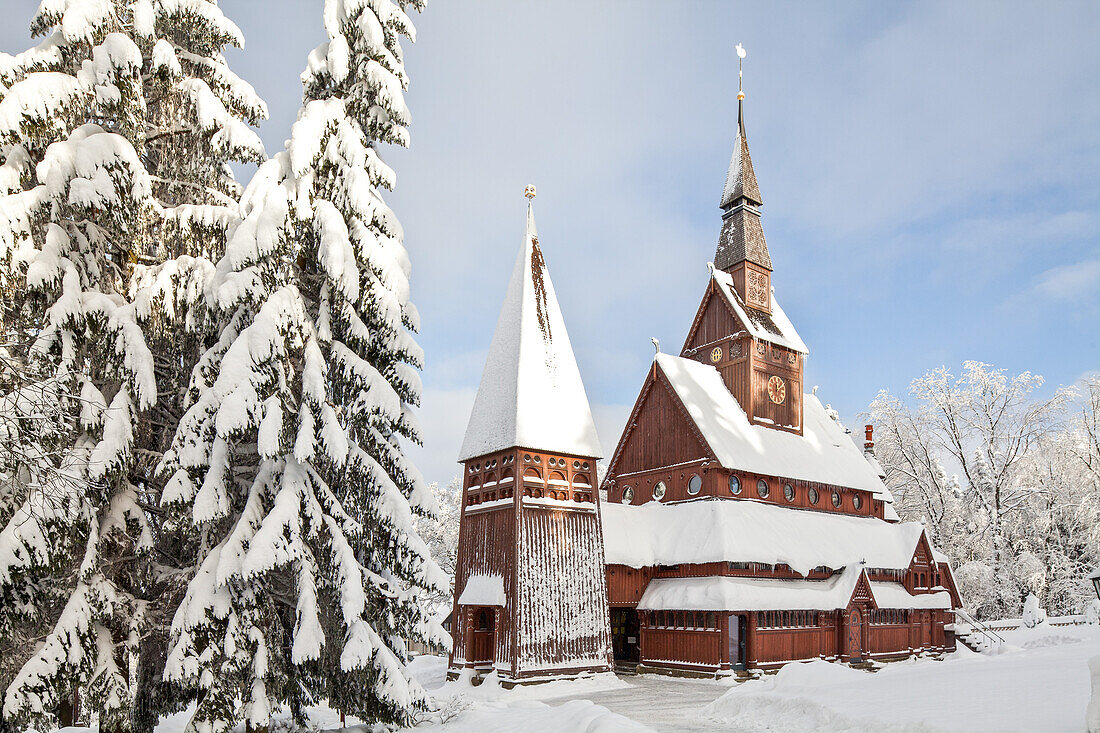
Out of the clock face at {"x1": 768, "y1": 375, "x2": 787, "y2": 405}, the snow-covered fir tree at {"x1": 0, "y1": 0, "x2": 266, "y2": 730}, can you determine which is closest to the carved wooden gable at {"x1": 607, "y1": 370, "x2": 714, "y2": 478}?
the clock face at {"x1": 768, "y1": 375, "x2": 787, "y2": 405}

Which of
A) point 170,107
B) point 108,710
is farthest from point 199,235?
point 108,710

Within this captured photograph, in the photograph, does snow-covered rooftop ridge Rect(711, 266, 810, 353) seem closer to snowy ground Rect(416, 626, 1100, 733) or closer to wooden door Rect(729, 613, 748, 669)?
wooden door Rect(729, 613, 748, 669)

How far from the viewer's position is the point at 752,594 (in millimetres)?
25703

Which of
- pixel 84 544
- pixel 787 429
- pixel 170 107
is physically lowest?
pixel 84 544

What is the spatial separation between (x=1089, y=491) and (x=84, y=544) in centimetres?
4445

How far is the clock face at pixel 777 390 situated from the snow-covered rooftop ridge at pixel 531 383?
38.8ft

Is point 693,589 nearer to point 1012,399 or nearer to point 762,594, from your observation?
point 762,594

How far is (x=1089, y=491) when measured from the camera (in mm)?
39094

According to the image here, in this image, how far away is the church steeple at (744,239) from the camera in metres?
34.9

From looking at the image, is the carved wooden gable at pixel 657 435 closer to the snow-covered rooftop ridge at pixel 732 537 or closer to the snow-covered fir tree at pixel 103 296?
the snow-covered rooftop ridge at pixel 732 537

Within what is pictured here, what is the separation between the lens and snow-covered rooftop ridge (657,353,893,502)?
1173 inches

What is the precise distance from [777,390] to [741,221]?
8079mm

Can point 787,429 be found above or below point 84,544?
above

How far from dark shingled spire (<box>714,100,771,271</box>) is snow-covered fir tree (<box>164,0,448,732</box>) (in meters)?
23.6
